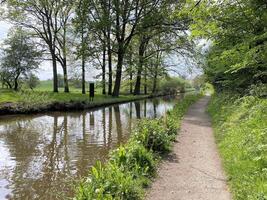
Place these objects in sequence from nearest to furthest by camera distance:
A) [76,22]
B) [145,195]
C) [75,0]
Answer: [145,195], [76,22], [75,0]

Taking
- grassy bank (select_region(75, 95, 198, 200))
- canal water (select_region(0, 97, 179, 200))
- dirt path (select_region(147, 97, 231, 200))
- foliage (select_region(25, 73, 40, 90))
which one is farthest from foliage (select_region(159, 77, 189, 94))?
grassy bank (select_region(75, 95, 198, 200))

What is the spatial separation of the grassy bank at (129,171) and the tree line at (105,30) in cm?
2168

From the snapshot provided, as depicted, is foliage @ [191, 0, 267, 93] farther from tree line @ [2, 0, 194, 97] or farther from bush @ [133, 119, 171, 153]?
tree line @ [2, 0, 194, 97]

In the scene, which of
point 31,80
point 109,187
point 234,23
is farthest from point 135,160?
point 31,80

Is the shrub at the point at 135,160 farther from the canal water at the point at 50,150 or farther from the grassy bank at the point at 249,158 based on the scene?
the grassy bank at the point at 249,158

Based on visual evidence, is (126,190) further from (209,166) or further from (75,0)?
(75,0)

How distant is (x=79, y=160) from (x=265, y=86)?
691cm

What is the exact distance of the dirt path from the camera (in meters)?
7.47

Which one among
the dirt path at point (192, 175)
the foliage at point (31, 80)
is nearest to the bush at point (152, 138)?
the dirt path at point (192, 175)

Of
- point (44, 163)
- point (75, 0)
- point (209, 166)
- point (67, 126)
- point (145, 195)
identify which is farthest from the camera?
point (75, 0)

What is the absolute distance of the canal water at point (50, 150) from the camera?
29.0 feet

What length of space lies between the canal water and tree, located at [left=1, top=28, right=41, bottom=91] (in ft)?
83.3

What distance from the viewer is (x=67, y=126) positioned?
19281mm

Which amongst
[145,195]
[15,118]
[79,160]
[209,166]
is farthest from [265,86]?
[15,118]
